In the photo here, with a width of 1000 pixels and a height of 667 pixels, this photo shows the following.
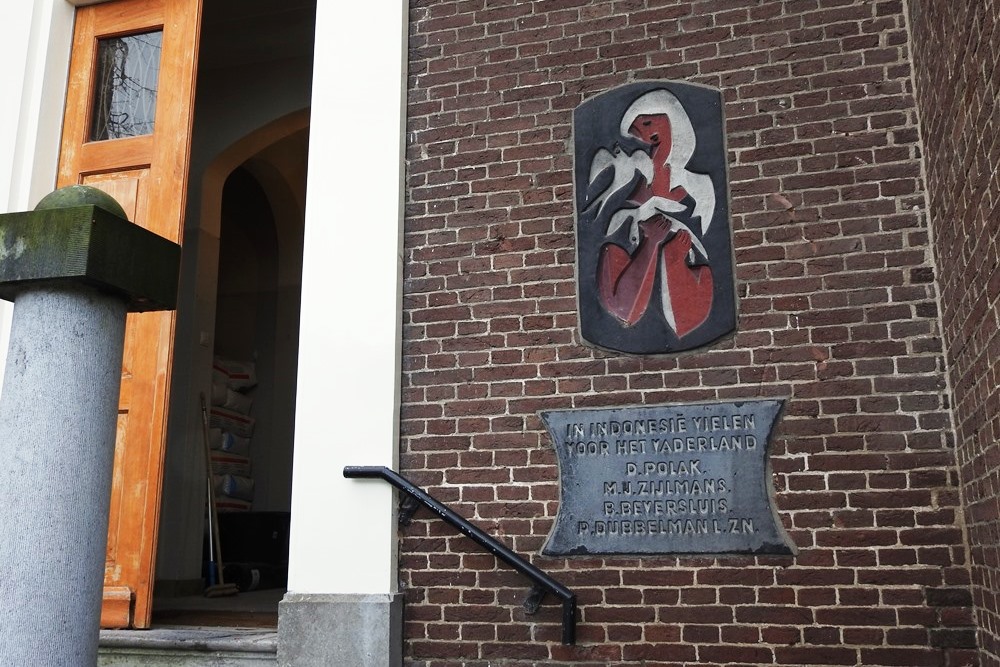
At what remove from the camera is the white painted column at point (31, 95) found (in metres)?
5.31

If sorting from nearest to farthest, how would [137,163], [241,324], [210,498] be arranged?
1. [137,163]
2. [210,498]
3. [241,324]

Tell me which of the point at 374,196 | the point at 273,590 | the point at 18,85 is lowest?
the point at 273,590

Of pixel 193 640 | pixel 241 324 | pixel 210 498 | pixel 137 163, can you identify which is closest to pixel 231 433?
pixel 210 498

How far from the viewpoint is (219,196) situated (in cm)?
781

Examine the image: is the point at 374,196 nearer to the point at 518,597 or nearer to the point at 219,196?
the point at 518,597

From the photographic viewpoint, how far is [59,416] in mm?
3098

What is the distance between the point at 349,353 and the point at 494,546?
43.9 inches

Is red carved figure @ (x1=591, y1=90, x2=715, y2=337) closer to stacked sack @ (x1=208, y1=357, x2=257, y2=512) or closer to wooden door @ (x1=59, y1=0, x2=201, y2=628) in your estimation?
wooden door @ (x1=59, y1=0, x2=201, y2=628)

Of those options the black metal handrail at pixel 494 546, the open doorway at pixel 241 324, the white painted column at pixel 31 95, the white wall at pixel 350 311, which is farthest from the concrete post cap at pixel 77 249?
the open doorway at pixel 241 324

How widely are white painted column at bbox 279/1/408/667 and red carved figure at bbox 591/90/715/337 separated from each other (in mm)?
1011

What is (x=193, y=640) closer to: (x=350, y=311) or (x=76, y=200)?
(x=350, y=311)

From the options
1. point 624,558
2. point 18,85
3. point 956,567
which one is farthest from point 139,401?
point 956,567

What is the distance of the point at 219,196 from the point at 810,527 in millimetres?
5780

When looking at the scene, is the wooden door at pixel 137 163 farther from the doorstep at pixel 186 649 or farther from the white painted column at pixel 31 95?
the doorstep at pixel 186 649
